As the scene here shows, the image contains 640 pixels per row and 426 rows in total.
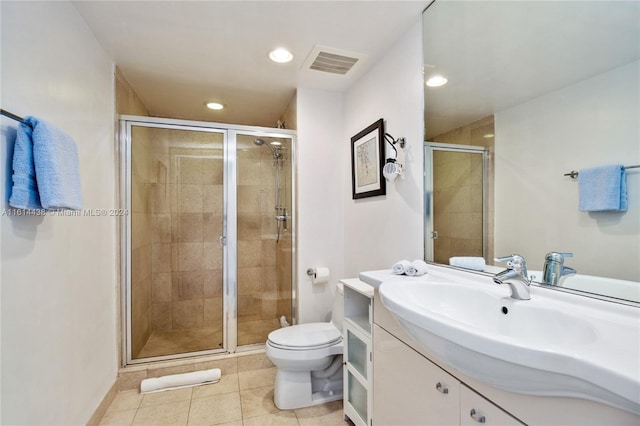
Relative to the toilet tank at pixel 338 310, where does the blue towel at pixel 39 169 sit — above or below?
above

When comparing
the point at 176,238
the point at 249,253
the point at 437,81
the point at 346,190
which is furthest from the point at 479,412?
the point at 176,238

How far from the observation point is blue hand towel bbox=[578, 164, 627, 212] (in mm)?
836

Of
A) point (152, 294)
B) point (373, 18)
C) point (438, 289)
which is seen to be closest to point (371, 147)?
point (373, 18)

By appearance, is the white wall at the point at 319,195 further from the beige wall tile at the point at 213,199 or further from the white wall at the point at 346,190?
the beige wall tile at the point at 213,199

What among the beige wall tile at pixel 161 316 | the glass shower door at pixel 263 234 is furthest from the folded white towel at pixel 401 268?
the beige wall tile at pixel 161 316

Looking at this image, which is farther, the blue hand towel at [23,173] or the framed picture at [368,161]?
the framed picture at [368,161]

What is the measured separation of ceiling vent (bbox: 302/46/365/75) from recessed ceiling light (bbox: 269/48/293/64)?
130mm

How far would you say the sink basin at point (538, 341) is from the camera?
511 mm

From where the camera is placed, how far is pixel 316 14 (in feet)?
5.21

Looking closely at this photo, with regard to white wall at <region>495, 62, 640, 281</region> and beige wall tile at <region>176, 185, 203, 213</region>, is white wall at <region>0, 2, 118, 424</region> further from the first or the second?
white wall at <region>495, 62, 640, 281</region>

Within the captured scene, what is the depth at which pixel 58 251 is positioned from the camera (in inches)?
52.7

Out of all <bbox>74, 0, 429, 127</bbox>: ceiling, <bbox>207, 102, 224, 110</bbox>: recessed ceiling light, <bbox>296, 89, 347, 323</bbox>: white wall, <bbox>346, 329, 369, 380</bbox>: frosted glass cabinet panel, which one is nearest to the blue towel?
<bbox>74, 0, 429, 127</bbox>: ceiling

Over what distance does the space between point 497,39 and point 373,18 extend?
2.21 ft

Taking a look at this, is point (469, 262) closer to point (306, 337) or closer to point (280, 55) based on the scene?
point (306, 337)
